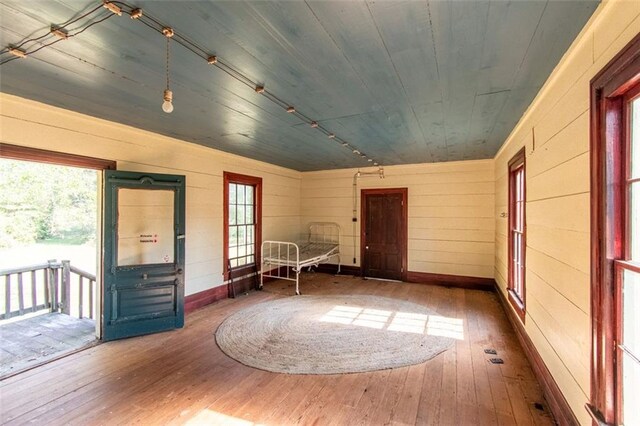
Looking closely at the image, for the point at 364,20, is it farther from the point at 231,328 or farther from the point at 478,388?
the point at 231,328

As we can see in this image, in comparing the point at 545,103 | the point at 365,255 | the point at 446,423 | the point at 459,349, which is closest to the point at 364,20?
the point at 545,103

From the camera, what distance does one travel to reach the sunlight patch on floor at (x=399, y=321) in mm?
3639

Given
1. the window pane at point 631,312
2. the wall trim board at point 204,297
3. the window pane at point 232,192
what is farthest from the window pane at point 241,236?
the window pane at point 631,312

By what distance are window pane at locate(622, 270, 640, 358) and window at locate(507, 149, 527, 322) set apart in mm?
2275

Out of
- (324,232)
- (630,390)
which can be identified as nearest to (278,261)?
(324,232)

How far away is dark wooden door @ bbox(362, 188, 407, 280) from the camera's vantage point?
247 inches

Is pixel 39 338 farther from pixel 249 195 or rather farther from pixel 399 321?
pixel 399 321

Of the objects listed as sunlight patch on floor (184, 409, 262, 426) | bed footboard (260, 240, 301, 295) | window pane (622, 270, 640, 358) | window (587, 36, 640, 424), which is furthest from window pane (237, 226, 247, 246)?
window pane (622, 270, 640, 358)

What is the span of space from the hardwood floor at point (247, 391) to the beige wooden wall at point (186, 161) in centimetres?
160

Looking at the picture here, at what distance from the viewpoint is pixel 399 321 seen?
12.9ft

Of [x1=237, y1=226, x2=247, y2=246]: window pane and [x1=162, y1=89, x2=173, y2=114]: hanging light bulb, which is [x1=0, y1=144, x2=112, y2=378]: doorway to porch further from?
[x1=237, y1=226, x2=247, y2=246]: window pane

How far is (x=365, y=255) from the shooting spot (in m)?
6.62

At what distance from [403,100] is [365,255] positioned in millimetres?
4471

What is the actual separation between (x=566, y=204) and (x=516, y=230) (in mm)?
2039
